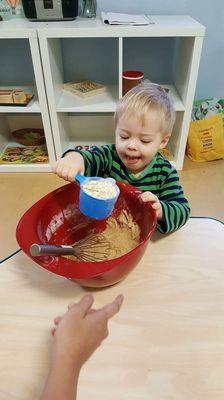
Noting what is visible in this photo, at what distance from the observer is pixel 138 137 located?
2.33ft

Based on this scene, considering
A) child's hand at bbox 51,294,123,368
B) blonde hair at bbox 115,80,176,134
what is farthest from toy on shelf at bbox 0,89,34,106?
child's hand at bbox 51,294,123,368

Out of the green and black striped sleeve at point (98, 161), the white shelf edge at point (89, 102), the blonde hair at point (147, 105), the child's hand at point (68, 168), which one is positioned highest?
the blonde hair at point (147, 105)

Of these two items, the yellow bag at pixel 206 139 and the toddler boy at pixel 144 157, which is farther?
the yellow bag at pixel 206 139

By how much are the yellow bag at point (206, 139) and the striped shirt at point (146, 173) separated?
1.03 metres

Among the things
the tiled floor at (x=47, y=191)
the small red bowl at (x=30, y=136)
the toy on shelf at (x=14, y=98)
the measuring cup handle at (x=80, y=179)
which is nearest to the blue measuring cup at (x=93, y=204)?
the measuring cup handle at (x=80, y=179)

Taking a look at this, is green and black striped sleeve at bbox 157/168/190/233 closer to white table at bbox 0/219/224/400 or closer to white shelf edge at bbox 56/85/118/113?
white table at bbox 0/219/224/400

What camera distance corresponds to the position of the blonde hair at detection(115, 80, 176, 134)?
2.25 ft

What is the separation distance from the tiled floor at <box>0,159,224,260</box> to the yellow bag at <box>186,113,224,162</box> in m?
0.05


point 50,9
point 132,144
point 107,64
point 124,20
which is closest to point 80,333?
point 132,144

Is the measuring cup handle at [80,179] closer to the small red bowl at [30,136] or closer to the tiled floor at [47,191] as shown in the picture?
the tiled floor at [47,191]

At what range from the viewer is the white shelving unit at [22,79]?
4.52 feet

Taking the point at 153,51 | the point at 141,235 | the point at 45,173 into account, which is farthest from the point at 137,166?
the point at 153,51

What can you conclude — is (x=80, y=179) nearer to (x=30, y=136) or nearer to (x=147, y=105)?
(x=147, y=105)

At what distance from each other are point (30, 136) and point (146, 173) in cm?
Answer: 136
